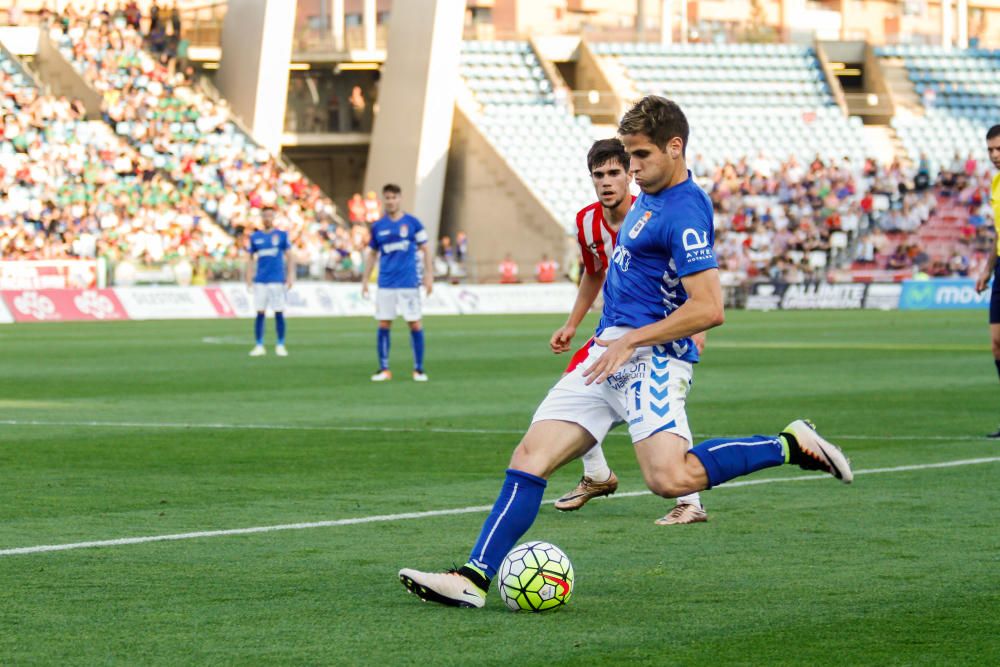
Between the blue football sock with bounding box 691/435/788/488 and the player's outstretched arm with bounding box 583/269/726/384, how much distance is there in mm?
569

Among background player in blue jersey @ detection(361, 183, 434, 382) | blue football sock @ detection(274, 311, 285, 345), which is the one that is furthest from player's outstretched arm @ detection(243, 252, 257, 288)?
background player in blue jersey @ detection(361, 183, 434, 382)

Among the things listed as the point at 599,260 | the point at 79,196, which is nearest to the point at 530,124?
the point at 79,196

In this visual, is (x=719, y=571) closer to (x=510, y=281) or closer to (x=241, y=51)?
(x=510, y=281)

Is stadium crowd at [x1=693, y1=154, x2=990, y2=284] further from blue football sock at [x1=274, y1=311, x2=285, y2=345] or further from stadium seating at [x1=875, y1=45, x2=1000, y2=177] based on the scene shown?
blue football sock at [x1=274, y1=311, x2=285, y2=345]

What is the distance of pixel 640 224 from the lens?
672 centimetres

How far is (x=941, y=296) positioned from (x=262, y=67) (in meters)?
20.2

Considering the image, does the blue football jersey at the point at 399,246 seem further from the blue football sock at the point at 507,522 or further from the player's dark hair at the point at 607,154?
the blue football sock at the point at 507,522

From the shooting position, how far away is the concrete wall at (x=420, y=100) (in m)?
51.6

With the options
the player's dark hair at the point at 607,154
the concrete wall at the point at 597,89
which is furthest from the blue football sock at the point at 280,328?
the concrete wall at the point at 597,89

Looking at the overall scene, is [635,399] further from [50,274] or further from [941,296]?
[941,296]

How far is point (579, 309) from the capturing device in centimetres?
844

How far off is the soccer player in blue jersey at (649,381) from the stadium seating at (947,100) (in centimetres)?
5045

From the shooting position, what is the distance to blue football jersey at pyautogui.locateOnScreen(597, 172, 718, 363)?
21.4 feet

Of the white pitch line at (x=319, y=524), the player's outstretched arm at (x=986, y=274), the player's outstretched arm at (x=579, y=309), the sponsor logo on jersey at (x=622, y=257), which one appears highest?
the sponsor logo on jersey at (x=622, y=257)
